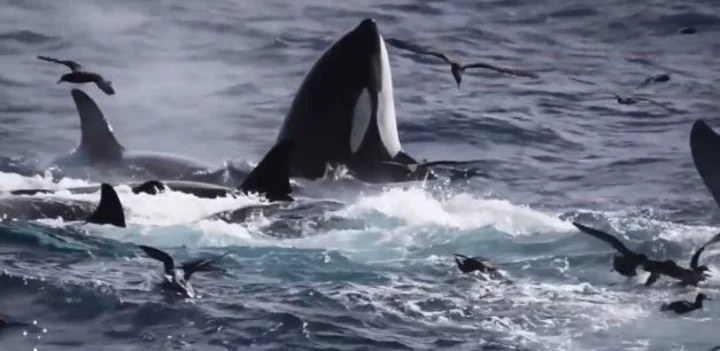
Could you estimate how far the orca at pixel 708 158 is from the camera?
11875 mm

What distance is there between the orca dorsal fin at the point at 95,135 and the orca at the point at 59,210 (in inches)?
113

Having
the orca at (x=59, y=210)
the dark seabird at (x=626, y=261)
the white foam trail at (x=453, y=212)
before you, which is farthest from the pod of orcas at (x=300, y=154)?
the dark seabird at (x=626, y=261)

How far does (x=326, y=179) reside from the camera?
16125 millimetres

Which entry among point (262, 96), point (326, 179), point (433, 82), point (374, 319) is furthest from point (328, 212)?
point (433, 82)

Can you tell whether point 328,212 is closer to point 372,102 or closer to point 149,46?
point 372,102

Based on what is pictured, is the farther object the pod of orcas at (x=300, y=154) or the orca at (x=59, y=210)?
the pod of orcas at (x=300, y=154)

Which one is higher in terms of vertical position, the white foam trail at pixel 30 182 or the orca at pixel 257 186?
the orca at pixel 257 186

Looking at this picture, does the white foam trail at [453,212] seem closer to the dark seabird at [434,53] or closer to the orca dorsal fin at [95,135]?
the dark seabird at [434,53]

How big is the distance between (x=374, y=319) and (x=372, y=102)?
17.3ft

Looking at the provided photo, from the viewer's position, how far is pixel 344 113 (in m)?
16.3

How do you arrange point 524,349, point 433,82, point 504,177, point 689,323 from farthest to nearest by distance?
1. point 433,82
2. point 504,177
3. point 689,323
4. point 524,349

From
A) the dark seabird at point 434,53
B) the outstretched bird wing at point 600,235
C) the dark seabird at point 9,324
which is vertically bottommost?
the dark seabird at point 9,324

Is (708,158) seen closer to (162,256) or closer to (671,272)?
(671,272)

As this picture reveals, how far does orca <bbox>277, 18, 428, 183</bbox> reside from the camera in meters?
16.2
